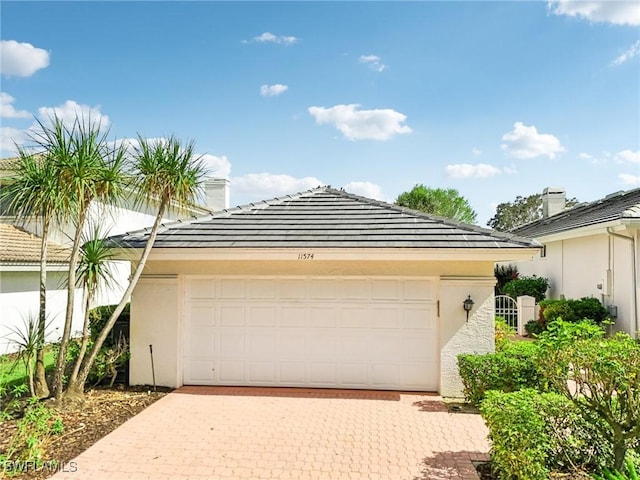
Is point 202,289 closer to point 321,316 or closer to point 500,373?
point 321,316

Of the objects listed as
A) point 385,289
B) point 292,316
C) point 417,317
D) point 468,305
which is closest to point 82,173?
point 292,316

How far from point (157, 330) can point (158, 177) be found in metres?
3.70

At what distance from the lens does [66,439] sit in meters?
6.73

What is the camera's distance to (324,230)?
396 inches

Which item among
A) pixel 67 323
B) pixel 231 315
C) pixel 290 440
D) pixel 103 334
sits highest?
pixel 67 323

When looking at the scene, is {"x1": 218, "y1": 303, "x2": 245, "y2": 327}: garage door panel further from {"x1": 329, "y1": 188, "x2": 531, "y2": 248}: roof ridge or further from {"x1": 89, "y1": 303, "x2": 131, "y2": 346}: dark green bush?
{"x1": 329, "y1": 188, "x2": 531, "y2": 248}: roof ridge

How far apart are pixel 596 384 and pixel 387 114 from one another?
1492 cm

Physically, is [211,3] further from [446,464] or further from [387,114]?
[446,464]

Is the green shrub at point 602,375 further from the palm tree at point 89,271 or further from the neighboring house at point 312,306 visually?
the palm tree at point 89,271

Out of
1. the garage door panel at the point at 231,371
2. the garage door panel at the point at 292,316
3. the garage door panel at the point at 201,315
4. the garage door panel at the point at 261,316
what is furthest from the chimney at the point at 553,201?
the garage door panel at the point at 201,315

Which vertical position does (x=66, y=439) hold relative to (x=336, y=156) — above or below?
below

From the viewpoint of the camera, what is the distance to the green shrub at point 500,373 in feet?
26.3

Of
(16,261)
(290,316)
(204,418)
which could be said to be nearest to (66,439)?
(204,418)

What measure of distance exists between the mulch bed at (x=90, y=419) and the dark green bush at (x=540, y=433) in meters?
5.96
